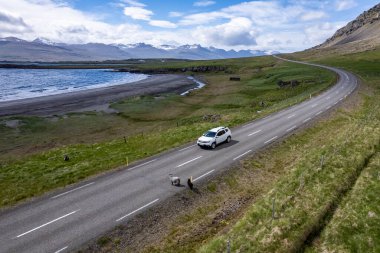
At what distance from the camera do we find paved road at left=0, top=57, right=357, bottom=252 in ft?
64.9

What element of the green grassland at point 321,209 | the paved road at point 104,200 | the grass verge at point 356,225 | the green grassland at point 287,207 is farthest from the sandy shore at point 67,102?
the grass verge at point 356,225


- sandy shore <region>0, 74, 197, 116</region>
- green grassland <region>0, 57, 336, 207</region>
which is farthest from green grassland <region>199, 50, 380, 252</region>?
sandy shore <region>0, 74, 197, 116</region>

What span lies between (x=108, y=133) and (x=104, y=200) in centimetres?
3337

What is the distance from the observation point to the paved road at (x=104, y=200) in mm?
19781

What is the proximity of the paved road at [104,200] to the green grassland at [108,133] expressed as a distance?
2371 millimetres

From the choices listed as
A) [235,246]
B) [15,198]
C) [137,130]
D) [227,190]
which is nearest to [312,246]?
[235,246]

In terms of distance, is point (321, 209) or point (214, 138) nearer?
point (321, 209)

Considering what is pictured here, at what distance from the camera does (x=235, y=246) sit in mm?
17812

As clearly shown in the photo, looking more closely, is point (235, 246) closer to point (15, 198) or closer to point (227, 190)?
point (227, 190)

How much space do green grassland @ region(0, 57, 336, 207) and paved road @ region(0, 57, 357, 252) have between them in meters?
2.37

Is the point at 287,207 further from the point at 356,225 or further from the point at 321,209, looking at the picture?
the point at 356,225

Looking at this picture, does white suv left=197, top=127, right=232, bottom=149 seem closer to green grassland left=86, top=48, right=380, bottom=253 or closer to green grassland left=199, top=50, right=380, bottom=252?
green grassland left=86, top=48, right=380, bottom=253

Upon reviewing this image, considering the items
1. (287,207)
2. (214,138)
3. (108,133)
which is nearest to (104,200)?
(287,207)

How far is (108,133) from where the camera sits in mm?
56594
